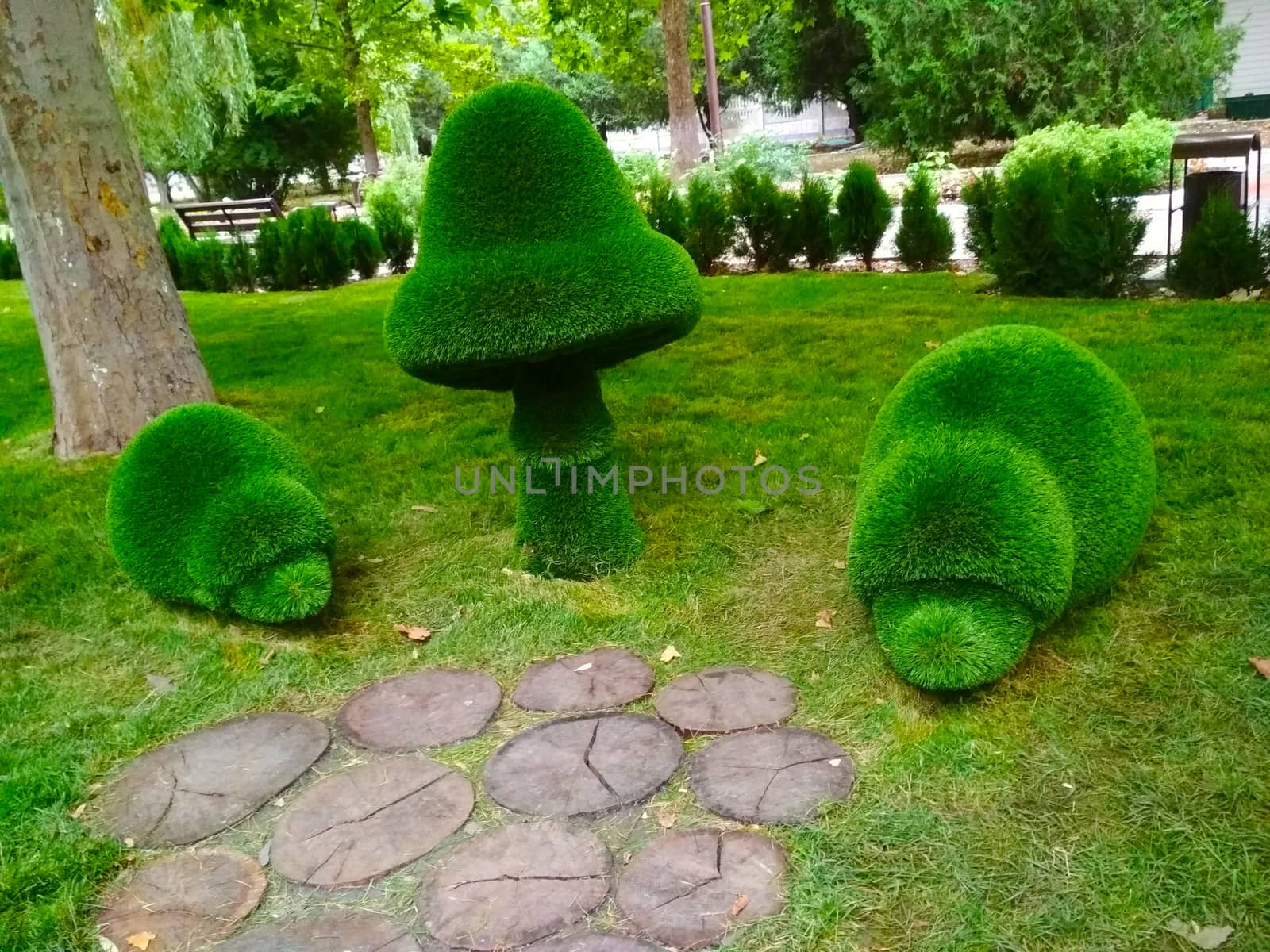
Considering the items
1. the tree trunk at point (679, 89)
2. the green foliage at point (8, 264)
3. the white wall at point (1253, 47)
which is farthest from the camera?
the white wall at point (1253, 47)

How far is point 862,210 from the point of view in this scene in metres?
10.4

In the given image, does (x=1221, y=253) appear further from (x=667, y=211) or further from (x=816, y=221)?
→ (x=667, y=211)

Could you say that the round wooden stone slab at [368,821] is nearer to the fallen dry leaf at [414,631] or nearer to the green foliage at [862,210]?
the fallen dry leaf at [414,631]

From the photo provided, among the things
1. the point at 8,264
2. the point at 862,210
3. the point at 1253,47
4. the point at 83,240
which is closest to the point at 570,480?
the point at 83,240

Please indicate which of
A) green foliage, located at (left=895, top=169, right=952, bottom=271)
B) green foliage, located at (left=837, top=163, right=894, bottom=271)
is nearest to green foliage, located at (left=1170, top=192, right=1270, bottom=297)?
green foliage, located at (left=895, top=169, right=952, bottom=271)

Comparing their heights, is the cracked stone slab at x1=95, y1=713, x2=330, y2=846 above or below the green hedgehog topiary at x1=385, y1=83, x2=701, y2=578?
below

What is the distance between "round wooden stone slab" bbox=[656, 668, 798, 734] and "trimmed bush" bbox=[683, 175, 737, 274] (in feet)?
28.2

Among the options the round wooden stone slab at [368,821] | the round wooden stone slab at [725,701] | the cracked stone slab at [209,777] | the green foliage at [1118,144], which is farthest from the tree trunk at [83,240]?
the green foliage at [1118,144]

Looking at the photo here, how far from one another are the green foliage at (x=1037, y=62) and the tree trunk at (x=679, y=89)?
6.73 meters

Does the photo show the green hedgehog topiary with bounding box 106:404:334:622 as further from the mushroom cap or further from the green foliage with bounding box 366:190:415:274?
the green foliage with bounding box 366:190:415:274

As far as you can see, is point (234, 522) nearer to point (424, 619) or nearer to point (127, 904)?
point (424, 619)

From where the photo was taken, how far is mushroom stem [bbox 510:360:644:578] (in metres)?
3.90

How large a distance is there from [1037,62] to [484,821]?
22.8 metres

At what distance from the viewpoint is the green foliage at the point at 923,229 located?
391 inches
